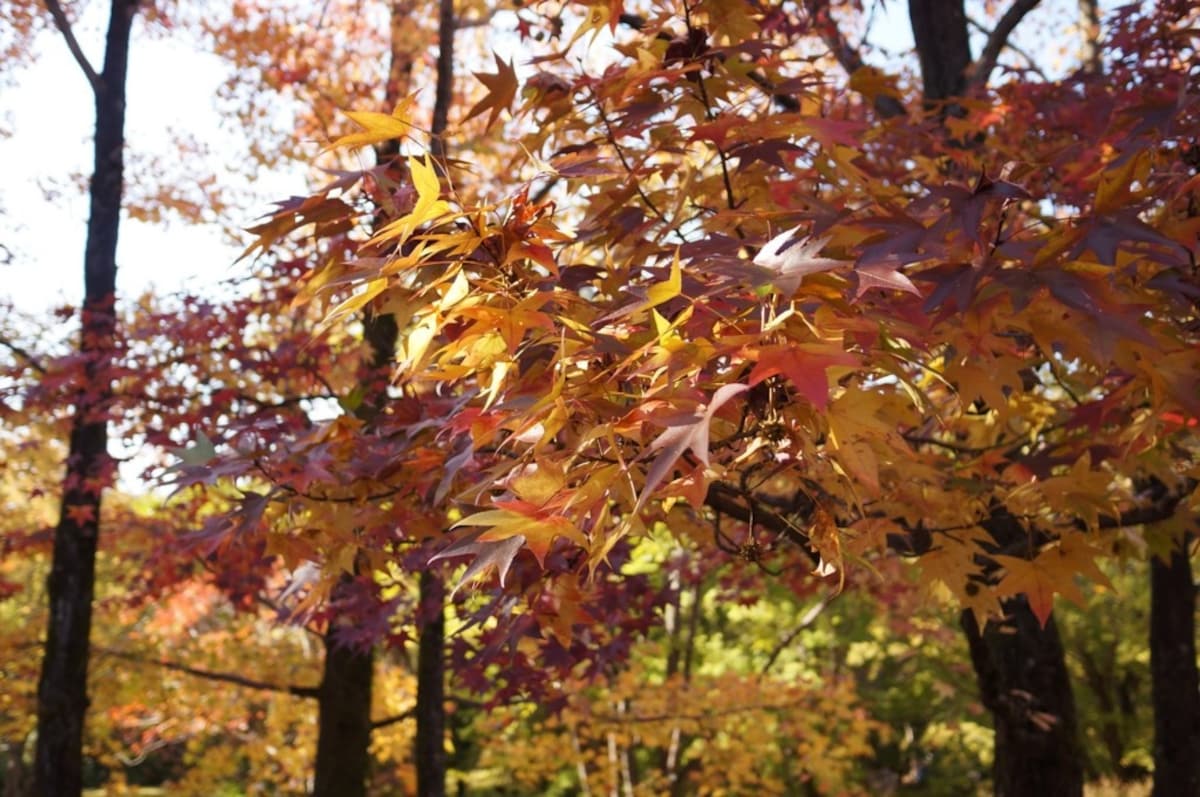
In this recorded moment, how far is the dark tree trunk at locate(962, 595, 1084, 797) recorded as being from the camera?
15.0ft

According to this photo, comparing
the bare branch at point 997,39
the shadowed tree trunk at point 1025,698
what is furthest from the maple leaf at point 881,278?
the bare branch at point 997,39

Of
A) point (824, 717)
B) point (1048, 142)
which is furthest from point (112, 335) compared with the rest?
point (824, 717)

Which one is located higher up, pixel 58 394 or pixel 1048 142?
pixel 1048 142

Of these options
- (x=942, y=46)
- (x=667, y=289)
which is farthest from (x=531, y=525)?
(x=942, y=46)

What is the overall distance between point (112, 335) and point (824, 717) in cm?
692

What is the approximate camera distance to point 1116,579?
14.6 meters

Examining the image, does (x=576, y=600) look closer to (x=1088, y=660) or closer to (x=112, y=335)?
(x=112, y=335)

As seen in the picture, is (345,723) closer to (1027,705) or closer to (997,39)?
(1027,705)

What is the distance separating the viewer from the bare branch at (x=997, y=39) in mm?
4609

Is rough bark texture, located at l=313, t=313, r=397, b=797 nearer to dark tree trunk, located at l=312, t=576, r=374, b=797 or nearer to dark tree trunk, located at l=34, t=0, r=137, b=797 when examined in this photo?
dark tree trunk, located at l=312, t=576, r=374, b=797

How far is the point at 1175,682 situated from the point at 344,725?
5.76 m

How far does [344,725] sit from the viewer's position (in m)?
6.98

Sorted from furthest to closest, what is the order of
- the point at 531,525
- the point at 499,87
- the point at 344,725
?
the point at 344,725
the point at 499,87
the point at 531,525

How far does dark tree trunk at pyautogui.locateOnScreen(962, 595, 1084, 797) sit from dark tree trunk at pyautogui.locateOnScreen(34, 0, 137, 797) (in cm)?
507
